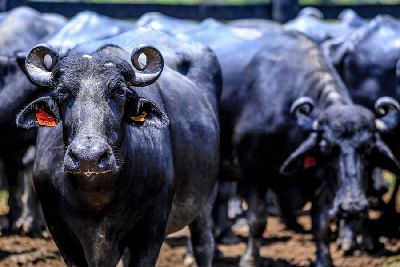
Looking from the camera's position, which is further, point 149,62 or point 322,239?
point 322,239

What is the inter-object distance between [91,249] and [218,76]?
3.33 metres

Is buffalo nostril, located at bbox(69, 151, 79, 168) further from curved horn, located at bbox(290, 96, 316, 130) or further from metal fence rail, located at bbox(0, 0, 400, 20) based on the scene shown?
metal fence rail, located at bbox(0, 0, 400, 20)

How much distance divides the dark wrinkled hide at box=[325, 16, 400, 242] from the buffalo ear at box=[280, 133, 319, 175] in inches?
95.6

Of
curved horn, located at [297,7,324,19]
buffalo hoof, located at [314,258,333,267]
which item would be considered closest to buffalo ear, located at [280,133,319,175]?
buffalo hoof, located at [314,258,333,267]

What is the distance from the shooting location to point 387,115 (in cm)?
963

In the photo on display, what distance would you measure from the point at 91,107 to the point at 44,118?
0.43m

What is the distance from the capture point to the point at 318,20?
16.2 metres

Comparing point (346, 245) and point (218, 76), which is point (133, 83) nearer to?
point (218, 76)

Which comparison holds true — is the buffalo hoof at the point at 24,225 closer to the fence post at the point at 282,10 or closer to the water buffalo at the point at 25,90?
the water buffalo at the point at 25,90

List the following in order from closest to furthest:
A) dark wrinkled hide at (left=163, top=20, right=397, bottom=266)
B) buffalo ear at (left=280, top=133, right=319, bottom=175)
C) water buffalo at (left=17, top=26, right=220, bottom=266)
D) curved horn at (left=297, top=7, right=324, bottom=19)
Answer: water buffalo at (left=17, top=26, right=220, bottom=266), dark wrinkled hide at (left=163, top=20, right=397, bottom=266), buffalo ear at (left=280, top=133, right=319, bottom=175), curved horn at (left=297, top=7, right=324, bottom=19)

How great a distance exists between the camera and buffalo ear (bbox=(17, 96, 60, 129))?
5961 mm

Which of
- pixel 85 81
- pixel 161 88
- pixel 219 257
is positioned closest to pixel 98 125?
pixel 85 81

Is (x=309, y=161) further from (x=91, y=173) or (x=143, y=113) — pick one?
(x=91, y=173)

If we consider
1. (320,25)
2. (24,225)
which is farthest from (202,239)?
(320,25)
